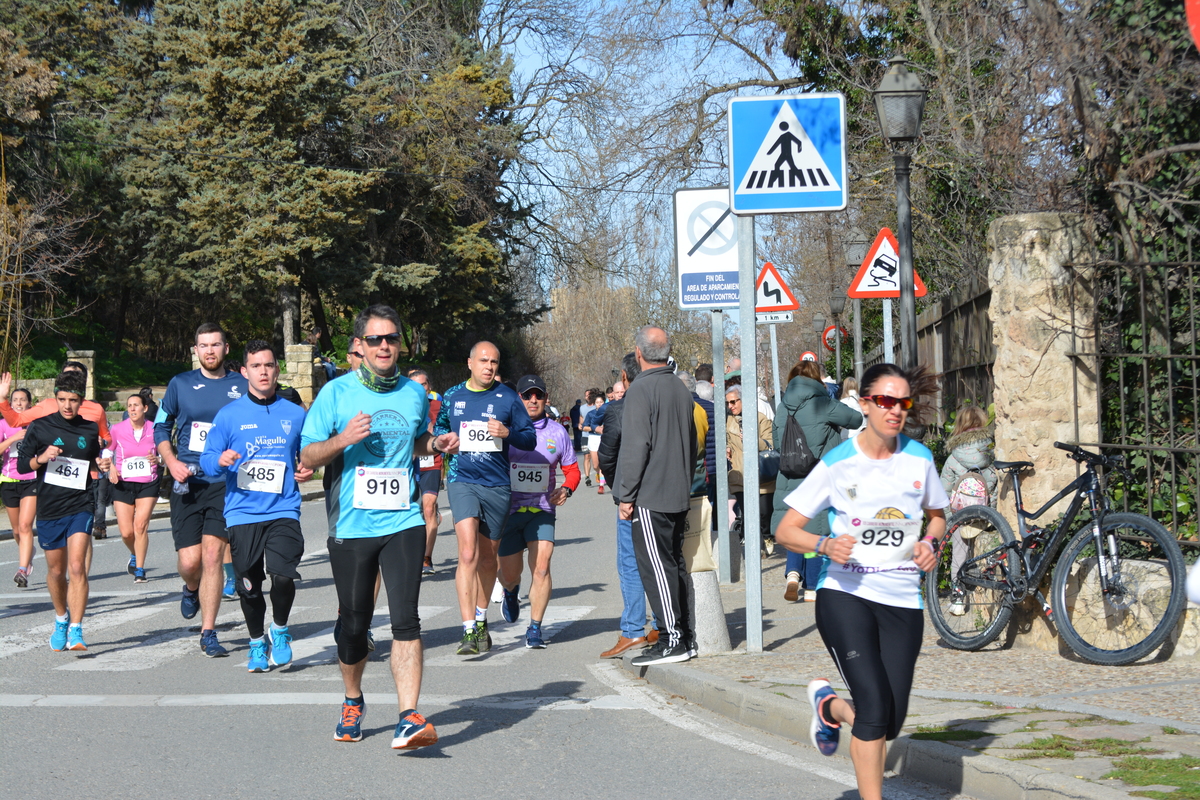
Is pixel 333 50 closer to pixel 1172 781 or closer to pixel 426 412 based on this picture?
pixel 426 412

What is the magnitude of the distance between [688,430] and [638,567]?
88cm

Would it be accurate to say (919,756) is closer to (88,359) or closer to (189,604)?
(189,604)

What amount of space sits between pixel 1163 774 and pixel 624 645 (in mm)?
4152

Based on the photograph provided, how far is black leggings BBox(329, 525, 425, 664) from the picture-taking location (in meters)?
5.93

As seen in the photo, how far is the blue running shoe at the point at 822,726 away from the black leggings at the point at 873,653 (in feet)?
0.62

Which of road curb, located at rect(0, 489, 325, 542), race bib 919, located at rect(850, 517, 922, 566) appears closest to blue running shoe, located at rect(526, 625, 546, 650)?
race bib 919, located at rect(850, 517, 922, 566)

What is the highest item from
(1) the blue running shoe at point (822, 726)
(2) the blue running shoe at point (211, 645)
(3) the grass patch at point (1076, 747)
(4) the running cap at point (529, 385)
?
(4) the running cap at point (529, 385)

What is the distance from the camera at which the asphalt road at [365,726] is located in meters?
5.45

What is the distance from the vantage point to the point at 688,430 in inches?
304

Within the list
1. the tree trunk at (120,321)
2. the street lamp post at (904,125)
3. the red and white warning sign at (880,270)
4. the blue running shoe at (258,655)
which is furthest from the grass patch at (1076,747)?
the tree trunk at (120,321)

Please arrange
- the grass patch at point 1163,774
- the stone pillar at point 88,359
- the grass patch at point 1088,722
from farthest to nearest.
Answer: the stone pillar at point 88,359 < the grass patch at point 1088,722 < the grass patch at point 1163,774

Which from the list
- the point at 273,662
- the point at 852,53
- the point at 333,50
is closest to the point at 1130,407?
the point at 273,662

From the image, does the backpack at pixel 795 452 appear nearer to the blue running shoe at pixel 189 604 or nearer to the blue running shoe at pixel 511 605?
the blue running shoe at pixel 511 605

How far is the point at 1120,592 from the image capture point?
7.14m
